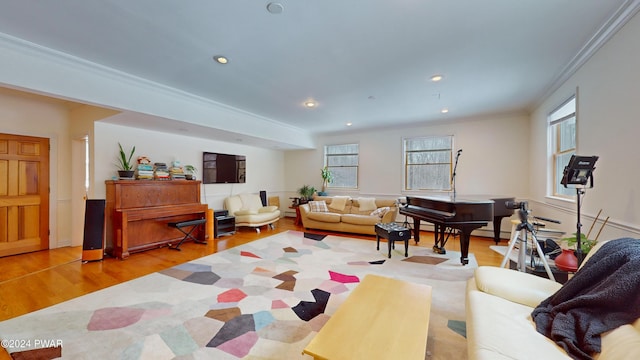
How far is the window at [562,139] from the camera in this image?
3.34m

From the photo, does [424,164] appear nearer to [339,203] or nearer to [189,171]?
[339,203]

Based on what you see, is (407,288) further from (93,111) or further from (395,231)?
(93,111)

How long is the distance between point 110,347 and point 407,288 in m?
2.36

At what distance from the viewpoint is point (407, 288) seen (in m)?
2.12

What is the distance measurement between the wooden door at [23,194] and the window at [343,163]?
6.08m

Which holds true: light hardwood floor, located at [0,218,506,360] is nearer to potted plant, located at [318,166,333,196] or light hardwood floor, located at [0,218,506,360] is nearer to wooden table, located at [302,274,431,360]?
wooden table, located at [302,274,431,360]

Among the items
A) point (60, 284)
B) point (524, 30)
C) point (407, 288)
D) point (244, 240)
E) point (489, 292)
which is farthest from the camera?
point (244, 240)

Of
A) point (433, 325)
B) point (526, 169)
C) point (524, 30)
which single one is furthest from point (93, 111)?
point (526, 169)

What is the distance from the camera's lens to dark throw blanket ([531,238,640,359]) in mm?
1181

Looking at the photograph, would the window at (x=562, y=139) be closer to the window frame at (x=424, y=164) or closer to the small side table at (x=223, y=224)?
the window frame at (x=424, y=164)

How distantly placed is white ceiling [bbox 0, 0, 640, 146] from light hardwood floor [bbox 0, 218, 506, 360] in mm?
2625

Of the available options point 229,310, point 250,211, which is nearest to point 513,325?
point 229,310

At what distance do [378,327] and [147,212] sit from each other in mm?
4305

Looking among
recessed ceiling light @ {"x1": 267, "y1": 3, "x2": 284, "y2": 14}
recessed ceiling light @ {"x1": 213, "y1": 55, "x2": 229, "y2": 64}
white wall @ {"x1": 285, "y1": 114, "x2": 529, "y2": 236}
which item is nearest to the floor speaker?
recessed ceiling light @ {"x1": 213, "y1": 55, "x2": 229, "y2": 64}
